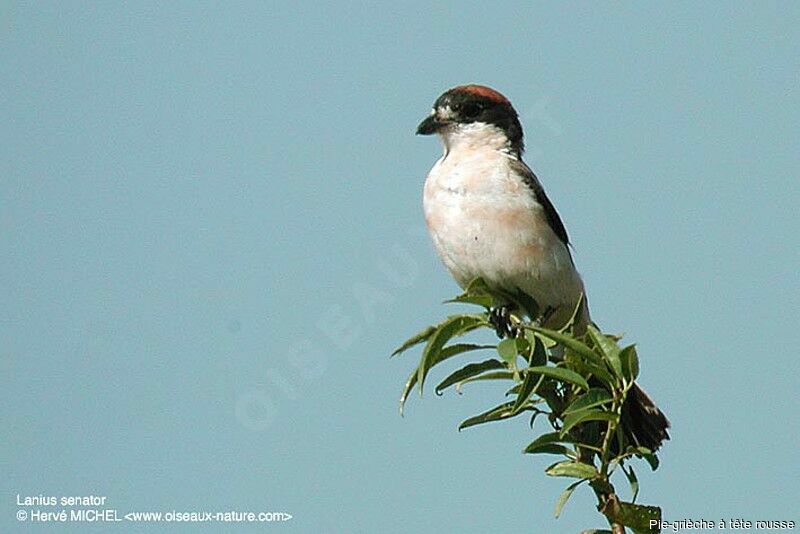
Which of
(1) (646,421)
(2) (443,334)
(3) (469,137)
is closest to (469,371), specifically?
(2) (443,334)

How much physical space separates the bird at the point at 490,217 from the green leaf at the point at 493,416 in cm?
224

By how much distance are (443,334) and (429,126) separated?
3.02 metres

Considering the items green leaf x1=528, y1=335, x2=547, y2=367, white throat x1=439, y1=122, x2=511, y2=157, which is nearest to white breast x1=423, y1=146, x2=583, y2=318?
white throat x1=439, y1=122, x2=511, y2=157

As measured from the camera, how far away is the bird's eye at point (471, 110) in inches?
247

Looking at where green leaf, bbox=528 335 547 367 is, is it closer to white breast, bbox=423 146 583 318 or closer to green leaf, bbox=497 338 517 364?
green leaf, bbox=497 338 517 364

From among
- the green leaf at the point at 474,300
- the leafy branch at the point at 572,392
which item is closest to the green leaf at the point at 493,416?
the leafy branch at the point at 572,392

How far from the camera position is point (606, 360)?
298 cm

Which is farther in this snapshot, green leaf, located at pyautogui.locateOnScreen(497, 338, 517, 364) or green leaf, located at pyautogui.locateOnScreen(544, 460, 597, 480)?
green leaf, located at pyautogui.locateOnScreen(497, 338, 517, 364)

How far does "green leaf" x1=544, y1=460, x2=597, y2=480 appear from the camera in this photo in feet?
8.70

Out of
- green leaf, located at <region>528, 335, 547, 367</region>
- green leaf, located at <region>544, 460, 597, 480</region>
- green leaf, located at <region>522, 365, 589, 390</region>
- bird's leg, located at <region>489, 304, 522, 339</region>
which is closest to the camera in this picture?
green leaf, located at <region>544, 460, 597, 480</region>

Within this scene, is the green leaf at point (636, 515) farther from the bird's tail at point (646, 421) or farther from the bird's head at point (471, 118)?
the bird's head at point (471, 118)

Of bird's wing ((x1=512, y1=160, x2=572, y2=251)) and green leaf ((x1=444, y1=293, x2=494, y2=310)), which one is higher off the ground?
bird's wing ((x1=512, y1=160, x2=572, y2=251))

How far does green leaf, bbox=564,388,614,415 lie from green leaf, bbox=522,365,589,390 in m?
0.02

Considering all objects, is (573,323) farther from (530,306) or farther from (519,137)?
(519,137)
